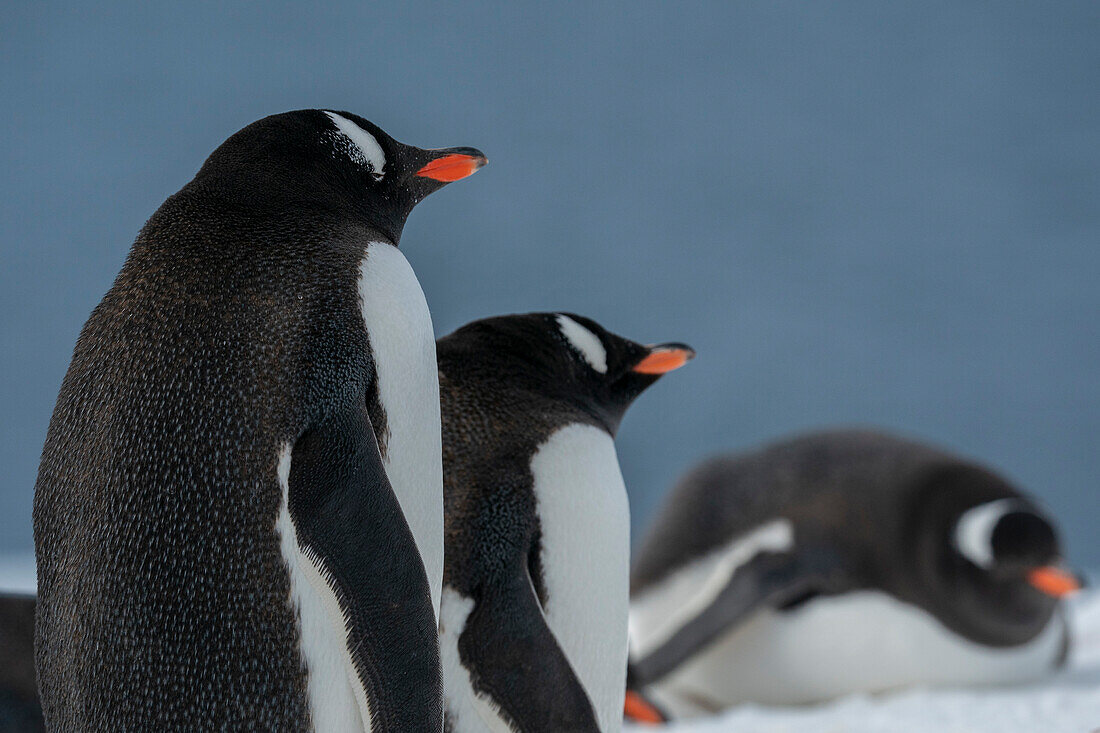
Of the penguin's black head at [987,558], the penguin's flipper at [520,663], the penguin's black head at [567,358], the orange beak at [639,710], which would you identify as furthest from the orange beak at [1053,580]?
the penguin's flipper at [520,663]

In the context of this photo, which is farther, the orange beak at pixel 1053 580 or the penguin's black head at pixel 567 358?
the orange beak at pixel 1053 580

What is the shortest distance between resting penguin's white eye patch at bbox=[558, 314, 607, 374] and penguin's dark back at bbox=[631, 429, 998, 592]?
3.65 ft

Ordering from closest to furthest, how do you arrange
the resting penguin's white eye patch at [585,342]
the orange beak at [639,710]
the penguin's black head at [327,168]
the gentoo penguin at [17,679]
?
1. the penguin's black head at [327,168]
2. the resting penguin's white eye patch at [585,342]
3. the gentoo penguin at [17,679]
4. the orange beak at [639,710]

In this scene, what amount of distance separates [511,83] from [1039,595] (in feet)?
20.8

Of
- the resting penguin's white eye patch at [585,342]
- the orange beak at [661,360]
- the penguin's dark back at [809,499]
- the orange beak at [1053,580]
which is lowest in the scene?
the orange beak at [1053,580]

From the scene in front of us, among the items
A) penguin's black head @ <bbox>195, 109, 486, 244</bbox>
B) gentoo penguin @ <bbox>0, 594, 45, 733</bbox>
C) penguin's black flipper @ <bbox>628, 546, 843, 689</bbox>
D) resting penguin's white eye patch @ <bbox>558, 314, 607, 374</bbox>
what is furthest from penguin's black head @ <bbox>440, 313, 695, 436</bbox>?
penguin's black flipper @ <bbox>628, 546, 843, 689</bbox>

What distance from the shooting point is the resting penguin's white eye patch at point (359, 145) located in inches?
38.3

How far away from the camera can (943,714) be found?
5.53 ft

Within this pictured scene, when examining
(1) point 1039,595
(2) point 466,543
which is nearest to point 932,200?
(1) point 1039,595

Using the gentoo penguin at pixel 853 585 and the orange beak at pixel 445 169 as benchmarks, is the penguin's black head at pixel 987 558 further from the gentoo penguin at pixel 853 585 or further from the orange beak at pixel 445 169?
the orange beak at pixel 445 169

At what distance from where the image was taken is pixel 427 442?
2.95 feet

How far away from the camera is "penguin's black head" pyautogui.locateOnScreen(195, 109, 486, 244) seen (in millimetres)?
942

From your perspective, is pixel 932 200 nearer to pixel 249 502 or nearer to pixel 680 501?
pixel 680 501

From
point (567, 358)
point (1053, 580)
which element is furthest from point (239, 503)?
point (1053, 580)
